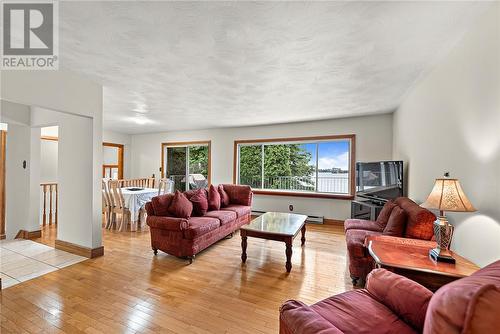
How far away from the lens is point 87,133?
3000 millimetres

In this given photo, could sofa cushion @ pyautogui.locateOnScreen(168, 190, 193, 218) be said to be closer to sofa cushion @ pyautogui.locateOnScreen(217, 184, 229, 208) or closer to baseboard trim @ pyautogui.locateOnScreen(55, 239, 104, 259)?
baseboard trim @ pyautogui.locateOnScreen(55, 239, 104, 259)

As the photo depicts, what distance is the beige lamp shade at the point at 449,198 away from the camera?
1547 millimetres

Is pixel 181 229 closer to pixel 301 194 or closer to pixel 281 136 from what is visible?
pixel 301 194

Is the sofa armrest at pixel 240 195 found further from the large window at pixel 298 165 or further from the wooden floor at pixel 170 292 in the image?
the wooden floor at pixel 170 292

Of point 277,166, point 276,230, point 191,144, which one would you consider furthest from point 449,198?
point 191,144

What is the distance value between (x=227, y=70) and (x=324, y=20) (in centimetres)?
121

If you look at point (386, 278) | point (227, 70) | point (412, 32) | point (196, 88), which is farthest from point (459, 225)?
point (196, 88)

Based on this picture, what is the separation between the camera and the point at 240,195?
477 centimetres

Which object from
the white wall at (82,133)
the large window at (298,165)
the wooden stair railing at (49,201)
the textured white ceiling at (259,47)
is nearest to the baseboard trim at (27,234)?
the wooden stair railing at (49,201)

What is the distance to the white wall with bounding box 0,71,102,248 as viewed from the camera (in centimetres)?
254

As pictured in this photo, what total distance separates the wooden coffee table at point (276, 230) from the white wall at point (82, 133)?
2.05 m

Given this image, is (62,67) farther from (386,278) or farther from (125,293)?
(386,278)

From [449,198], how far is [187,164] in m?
6.20

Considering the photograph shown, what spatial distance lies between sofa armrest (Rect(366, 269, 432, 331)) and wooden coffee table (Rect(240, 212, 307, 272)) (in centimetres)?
135
